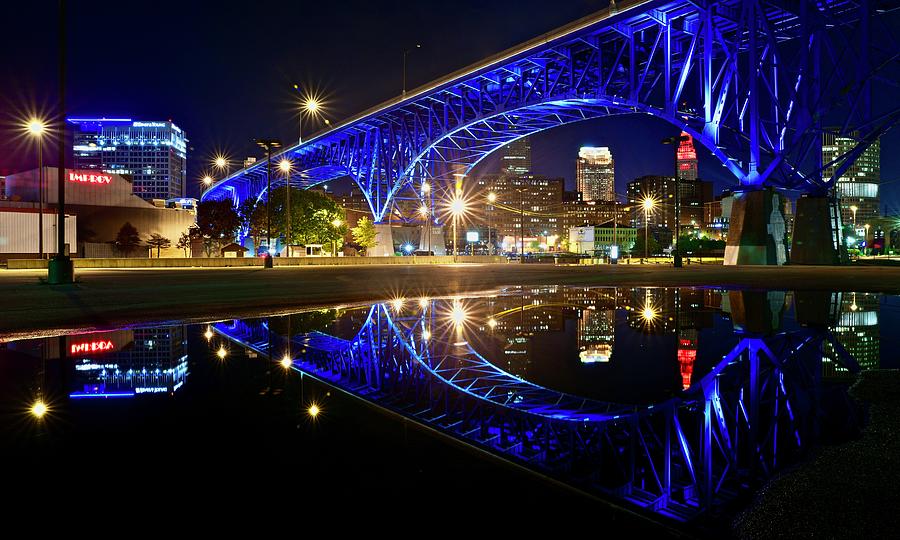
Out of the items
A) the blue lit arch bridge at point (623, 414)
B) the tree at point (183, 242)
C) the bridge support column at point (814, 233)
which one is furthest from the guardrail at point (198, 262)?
the blue lit arch bridge at point (623, 414)

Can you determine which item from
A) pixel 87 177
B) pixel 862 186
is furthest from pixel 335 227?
pixel 862 186

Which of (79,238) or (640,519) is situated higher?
(79,238)

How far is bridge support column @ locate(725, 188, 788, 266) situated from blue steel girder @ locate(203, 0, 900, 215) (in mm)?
1088

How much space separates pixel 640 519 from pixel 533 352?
4381 millimetres

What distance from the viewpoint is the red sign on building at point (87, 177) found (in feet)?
217

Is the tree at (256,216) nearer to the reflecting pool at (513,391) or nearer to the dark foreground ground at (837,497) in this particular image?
the reflecting pool at (513,391)

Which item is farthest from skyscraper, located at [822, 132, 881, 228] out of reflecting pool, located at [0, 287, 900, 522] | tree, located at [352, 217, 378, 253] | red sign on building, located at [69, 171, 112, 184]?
reflecting pool, located at [0, 287, 900, 522]

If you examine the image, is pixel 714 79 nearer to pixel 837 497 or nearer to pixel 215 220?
pixel 837 497

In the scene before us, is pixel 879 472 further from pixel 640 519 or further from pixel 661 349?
pixel 661 349

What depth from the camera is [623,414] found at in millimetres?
3922

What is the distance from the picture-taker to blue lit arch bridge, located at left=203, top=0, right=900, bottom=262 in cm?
3075

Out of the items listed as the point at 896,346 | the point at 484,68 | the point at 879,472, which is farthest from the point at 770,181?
the point at 879,472

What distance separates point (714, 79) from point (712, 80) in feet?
3.28

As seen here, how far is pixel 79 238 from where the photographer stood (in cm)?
6644
